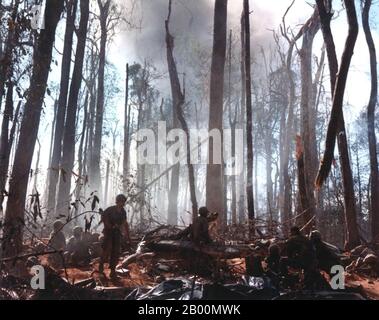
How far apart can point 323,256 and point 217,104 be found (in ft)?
20.9

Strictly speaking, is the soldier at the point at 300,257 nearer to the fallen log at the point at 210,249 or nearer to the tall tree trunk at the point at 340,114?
the fallen log at the point at 210,249

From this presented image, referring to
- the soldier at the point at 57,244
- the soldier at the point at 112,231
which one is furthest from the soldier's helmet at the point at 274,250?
the soldier at the point at 57,244

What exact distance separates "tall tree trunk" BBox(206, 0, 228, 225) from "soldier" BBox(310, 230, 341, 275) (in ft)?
13.8

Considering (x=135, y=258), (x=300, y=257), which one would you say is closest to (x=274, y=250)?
(x=300, y=257)

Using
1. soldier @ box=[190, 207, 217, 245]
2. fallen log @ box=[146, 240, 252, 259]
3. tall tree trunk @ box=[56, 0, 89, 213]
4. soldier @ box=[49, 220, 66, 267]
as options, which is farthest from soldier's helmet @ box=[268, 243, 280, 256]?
tall tree trunk @ box=[56, 0, 89, 213]

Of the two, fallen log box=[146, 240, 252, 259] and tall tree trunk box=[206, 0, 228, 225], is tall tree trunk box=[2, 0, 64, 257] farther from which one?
tall tree trunk box=[206, 0, 228, 225]

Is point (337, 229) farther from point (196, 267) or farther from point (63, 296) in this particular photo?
point (63, 296)

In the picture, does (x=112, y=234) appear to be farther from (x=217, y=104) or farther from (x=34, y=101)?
(x=217, y=104)

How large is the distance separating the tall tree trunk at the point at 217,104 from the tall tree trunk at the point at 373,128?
4862 mm

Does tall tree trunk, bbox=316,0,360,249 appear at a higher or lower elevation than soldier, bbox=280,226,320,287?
higher

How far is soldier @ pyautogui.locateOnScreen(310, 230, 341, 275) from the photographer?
7406 millimetres

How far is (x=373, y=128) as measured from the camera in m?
14.7
